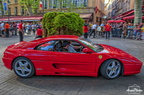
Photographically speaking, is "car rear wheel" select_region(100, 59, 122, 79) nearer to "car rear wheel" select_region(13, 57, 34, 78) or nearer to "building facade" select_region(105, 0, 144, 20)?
"car rear wheel" select_region(13, 57, 34, 78)

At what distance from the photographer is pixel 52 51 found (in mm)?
4520

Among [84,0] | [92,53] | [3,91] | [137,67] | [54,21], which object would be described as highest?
[84,0]

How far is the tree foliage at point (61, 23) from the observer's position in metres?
8.73

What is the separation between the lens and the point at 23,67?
15.0 feet

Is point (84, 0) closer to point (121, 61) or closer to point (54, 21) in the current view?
point (54, 21)

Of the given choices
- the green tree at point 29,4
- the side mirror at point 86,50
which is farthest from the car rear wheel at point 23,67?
the green tree at point 29,4

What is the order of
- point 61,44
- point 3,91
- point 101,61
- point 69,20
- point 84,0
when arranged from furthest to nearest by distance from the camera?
point 84,0
point 69,20
point 61,44
point 101,61
point 3,91

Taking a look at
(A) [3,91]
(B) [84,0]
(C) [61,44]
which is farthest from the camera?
(B) [84,0]

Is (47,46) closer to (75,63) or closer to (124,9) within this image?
(75,63)

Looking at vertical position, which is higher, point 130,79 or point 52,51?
point 52,51

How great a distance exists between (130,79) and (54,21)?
5780mm

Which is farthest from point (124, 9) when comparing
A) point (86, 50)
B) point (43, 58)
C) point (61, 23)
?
point (43, 58)

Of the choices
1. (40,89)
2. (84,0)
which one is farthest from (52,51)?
Result: (84,0)

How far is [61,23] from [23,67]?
15.5 feet
